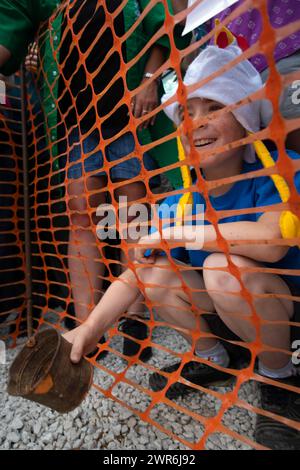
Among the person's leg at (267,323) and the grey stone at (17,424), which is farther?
the grey stone at (17,424)

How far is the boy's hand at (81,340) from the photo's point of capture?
0.77 m

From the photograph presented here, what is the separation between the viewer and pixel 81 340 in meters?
0.81

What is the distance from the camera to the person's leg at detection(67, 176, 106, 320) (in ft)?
4.27

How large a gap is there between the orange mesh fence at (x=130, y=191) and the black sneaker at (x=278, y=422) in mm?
56

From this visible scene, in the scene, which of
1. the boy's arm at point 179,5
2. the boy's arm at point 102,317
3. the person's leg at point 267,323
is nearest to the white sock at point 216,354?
the person's leg at point 267,323

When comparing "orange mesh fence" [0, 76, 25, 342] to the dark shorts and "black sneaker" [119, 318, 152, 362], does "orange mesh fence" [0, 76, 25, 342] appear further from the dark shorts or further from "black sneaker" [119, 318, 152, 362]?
the dark shorts

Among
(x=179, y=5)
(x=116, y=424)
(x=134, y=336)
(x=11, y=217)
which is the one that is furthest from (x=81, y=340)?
(x=179, y=5)

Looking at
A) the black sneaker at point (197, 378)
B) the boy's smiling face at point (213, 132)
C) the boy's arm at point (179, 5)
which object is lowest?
the black sneaker at point (197, 378)

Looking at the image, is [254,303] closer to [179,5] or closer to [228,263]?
[228,263]

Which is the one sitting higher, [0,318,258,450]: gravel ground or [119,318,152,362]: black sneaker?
[119,318,152,362]: black sneaker

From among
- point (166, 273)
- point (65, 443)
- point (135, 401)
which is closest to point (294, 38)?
point (166, 273)

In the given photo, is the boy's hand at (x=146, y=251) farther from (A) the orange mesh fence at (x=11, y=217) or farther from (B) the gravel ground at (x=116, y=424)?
(A) the orange mesh fence at (x=11, y=217)

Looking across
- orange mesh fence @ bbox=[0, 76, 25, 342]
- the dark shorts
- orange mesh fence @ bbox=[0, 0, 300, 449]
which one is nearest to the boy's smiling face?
orange mesh fence @ bbox=[0, 0, 300, 449]

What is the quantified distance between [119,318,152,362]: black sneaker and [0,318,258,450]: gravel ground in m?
0.14
